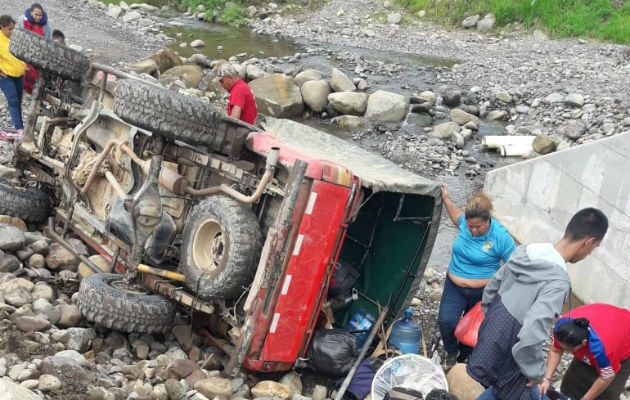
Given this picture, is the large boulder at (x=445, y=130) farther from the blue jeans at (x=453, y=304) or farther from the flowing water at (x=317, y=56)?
the blue jeans at (x=453, y=304)

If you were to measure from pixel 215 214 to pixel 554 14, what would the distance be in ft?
65.8

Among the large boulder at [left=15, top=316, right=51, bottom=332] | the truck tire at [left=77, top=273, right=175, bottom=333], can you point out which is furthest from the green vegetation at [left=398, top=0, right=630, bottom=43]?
the large boulder at [left=15, top=316, right=51, bottom=332]

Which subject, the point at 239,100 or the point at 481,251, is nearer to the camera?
the point at 481,251

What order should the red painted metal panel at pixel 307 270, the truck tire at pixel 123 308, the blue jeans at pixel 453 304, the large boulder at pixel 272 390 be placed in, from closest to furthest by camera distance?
the red painted metal panel at pixel 307 270
the large boulder at pixel 272 390
the truck tire at pixel 123 308
the blue jeans at pixel 453 304

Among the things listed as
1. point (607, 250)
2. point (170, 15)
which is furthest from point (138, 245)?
point (170, 15)

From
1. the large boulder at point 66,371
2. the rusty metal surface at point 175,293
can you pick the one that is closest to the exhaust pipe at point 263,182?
the rusty metal surface at point 175,293

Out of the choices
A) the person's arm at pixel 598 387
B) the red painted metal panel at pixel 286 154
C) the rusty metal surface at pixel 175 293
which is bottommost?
the rusty metal surface at pixel 175 293

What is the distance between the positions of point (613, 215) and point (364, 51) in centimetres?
1333

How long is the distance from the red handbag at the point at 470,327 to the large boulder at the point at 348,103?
933cm

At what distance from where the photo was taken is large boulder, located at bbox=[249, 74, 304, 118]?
45.7ft

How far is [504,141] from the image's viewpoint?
1312 centimetres

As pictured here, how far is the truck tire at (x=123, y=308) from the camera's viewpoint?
514 centimetres

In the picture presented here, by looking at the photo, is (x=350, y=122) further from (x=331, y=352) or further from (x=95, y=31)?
(x=331, y=352)

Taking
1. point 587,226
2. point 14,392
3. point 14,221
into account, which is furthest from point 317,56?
point 14,392
